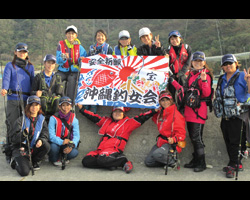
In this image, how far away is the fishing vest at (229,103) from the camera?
458cm

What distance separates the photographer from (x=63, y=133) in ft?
17.3

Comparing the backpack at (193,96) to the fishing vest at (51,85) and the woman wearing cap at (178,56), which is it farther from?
the fishing vest at (51,85)

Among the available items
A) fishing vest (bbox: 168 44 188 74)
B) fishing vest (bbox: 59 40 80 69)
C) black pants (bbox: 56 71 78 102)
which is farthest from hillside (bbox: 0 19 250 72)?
fishing vest (bbox: 168 44 188 74)

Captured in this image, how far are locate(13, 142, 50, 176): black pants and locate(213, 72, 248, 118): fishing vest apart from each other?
3216 millimetres

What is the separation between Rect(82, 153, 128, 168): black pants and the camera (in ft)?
16.1

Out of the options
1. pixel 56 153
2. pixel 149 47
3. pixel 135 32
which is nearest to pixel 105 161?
pixel 56 153

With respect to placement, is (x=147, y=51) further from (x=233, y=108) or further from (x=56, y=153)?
(x=56, y=153)

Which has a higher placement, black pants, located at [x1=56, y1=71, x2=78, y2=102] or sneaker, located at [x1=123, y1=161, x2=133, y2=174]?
black pants, located at [x1=56, y1=71, x2=78, y2=102]

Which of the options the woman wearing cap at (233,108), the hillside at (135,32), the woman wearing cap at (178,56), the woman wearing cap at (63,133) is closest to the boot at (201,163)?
the woman wearing cap at (233,108)

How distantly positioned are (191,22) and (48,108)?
1417 inches

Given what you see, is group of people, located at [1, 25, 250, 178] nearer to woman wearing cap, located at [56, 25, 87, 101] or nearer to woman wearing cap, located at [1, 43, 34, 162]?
woman wearing cap, located at [1, 43, 34, 162]

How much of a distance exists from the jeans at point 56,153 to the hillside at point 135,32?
11.7 meters

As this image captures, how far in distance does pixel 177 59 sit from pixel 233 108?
179 cm

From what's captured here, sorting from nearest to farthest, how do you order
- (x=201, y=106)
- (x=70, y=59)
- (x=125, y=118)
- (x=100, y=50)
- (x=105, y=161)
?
1. (x=105, y=161)
2. (x=201, y=106)
3. (x=125, y=118)
4. (x=70, y=59)
5. (x=100, y=50)
